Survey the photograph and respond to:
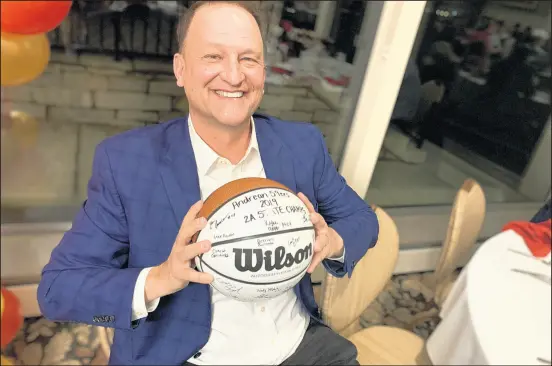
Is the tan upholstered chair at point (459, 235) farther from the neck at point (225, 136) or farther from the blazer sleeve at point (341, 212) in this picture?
the neck at point (225, 136)

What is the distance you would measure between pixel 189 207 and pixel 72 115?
175cm

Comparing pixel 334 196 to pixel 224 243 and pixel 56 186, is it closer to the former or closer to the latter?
pixel 224 243

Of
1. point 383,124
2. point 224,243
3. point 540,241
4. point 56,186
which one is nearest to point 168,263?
point 224,243

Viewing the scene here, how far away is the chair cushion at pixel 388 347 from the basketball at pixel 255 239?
0.73 meters

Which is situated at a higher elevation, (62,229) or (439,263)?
(439,263)

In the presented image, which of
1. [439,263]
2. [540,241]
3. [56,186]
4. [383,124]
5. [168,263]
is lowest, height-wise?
[56,186]

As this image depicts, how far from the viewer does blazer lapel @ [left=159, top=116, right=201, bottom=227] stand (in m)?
0.61

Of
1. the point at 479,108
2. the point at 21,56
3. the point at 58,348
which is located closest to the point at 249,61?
the point at 21,56

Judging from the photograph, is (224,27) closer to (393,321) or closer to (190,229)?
(190,229)

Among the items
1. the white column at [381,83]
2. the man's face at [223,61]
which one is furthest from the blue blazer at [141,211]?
the white column at [381,83]

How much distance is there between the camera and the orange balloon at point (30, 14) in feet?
2.74

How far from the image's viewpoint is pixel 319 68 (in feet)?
3.37

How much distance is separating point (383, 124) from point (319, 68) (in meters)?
0.21

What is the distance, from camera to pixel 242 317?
0.76 metres
